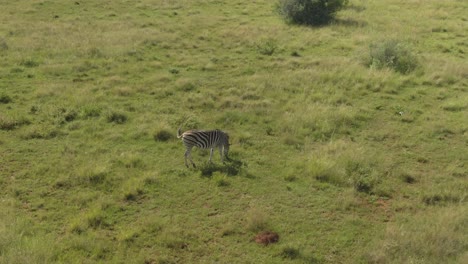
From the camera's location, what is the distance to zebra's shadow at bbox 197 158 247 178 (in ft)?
46.2

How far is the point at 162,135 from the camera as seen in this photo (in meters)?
16.5

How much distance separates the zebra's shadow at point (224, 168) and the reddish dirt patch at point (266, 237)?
309 cm

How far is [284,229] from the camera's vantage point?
38.3 feet

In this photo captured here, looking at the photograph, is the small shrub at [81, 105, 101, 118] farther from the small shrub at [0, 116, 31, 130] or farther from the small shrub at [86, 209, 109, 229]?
the small shrub at [86, 209, 109, 229]

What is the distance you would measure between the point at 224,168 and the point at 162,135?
11.0 feet

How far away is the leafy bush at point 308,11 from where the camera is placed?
3331 cm

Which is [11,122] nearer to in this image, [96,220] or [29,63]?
[96,220]

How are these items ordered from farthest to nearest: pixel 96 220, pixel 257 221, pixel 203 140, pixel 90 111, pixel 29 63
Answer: pixel 29 63, pixel 90 111, pixel 203 140, pixel 96 220, pixel 257 221

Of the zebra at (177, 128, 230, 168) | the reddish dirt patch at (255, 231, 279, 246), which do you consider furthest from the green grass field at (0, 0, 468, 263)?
the zebra at (177, 128, 230, 168)

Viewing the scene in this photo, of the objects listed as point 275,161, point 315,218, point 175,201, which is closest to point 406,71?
point 275,161

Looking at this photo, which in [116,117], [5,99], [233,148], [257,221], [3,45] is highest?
[3,45]

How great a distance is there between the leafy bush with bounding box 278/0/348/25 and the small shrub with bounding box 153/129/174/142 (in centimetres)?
2013

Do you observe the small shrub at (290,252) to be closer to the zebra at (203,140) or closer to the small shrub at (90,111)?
the zebra at (203,140)

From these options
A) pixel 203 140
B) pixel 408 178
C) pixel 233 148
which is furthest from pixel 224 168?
pixel 408 178
